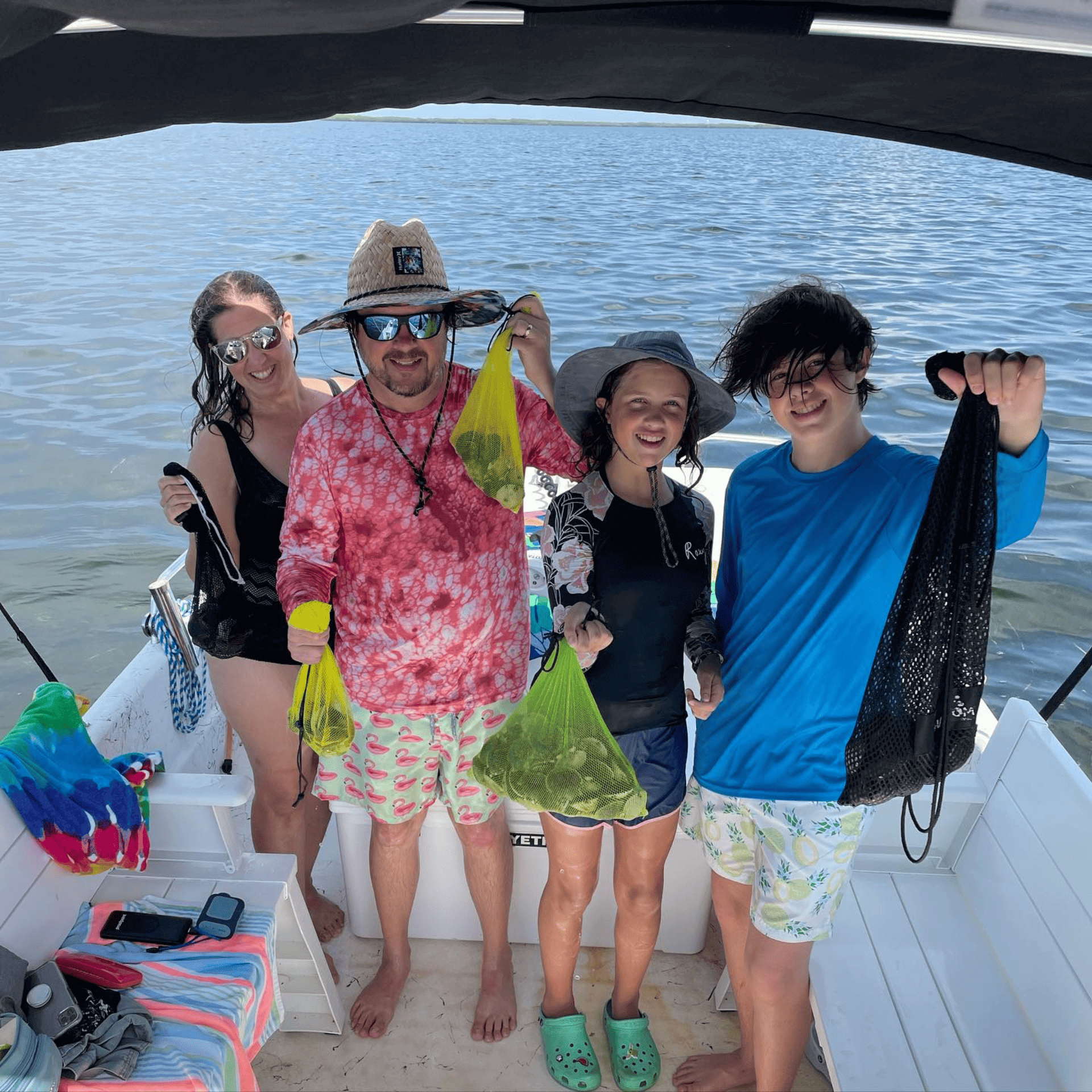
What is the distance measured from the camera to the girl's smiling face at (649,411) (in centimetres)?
187

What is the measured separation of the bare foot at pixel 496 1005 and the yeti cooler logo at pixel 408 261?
1.91m

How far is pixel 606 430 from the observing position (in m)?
1.96

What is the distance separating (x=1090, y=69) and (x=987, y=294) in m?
13.2

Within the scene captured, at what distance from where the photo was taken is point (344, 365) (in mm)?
10750

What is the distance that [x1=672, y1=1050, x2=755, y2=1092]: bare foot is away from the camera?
229cm

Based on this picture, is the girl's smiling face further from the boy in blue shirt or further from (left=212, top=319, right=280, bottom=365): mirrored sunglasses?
(left=212, top=319, right=280, bottom=365): mirrored sunglasses

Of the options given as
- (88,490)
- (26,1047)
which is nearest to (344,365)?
(88,490)

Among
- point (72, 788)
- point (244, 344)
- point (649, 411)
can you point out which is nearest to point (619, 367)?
point (649, 411)

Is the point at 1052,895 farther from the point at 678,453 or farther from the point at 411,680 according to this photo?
the point at 411,680

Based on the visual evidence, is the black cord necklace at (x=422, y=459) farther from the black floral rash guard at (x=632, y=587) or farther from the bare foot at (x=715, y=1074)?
the bare foot at (x=715, y=1074)

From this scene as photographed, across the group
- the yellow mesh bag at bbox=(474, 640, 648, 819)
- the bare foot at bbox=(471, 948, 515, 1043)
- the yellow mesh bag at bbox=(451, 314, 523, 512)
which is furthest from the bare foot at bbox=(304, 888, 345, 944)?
the yellow mesh bag at bbox=(451, 314, 523, 512)

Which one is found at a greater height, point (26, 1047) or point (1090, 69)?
point (1090, 69)

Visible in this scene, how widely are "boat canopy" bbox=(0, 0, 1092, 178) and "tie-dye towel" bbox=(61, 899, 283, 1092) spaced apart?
5.42 feet

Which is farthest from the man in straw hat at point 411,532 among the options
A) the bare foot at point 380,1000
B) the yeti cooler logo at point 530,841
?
the bare foot at point 380,1000
